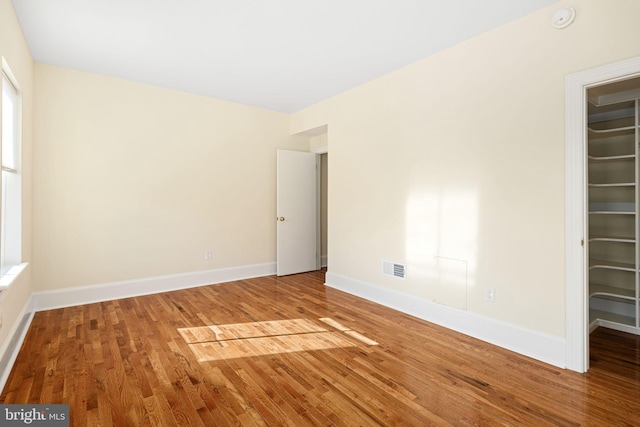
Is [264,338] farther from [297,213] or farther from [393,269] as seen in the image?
[297,213]

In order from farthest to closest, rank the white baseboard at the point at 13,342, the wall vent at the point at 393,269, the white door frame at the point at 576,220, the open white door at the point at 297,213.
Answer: the open white door at the point at 297,213, the wall vent at the point at 393,269, the white door frame at the point at 576,220, the white baseboard at the point at 13,342

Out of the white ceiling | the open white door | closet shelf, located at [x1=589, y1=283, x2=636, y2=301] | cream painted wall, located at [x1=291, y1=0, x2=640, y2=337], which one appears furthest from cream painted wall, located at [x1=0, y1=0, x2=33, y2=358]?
closet shelf, located at [x1=589, y1=283, x2=636, y2=301]

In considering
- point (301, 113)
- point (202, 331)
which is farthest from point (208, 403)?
point (301, 113)

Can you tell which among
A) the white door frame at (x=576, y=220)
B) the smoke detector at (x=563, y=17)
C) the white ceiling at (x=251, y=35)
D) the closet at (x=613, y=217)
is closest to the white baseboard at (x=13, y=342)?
the white ceiling at (x=251, y=35)

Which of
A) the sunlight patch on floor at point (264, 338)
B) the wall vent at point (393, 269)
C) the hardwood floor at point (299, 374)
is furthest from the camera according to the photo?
the wall vent at point (393, 269)

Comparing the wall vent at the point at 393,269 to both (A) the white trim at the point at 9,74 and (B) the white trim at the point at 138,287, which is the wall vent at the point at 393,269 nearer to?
(B) the white trim at the point at 138,287

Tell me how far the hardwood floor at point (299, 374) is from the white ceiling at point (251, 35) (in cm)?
272

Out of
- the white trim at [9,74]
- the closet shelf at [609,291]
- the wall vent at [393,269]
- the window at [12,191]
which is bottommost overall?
the closet shelf at [609,291]

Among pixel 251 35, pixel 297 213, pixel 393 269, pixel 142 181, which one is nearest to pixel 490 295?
pixel 393 269

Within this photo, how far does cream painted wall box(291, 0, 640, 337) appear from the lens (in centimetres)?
238

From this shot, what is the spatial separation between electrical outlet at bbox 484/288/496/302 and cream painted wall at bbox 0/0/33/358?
3.70 m

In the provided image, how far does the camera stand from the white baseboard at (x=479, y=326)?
2402 millimetres

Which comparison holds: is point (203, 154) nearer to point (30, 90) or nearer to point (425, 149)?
point (30, 90)

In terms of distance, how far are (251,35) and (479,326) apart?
3335 mm
